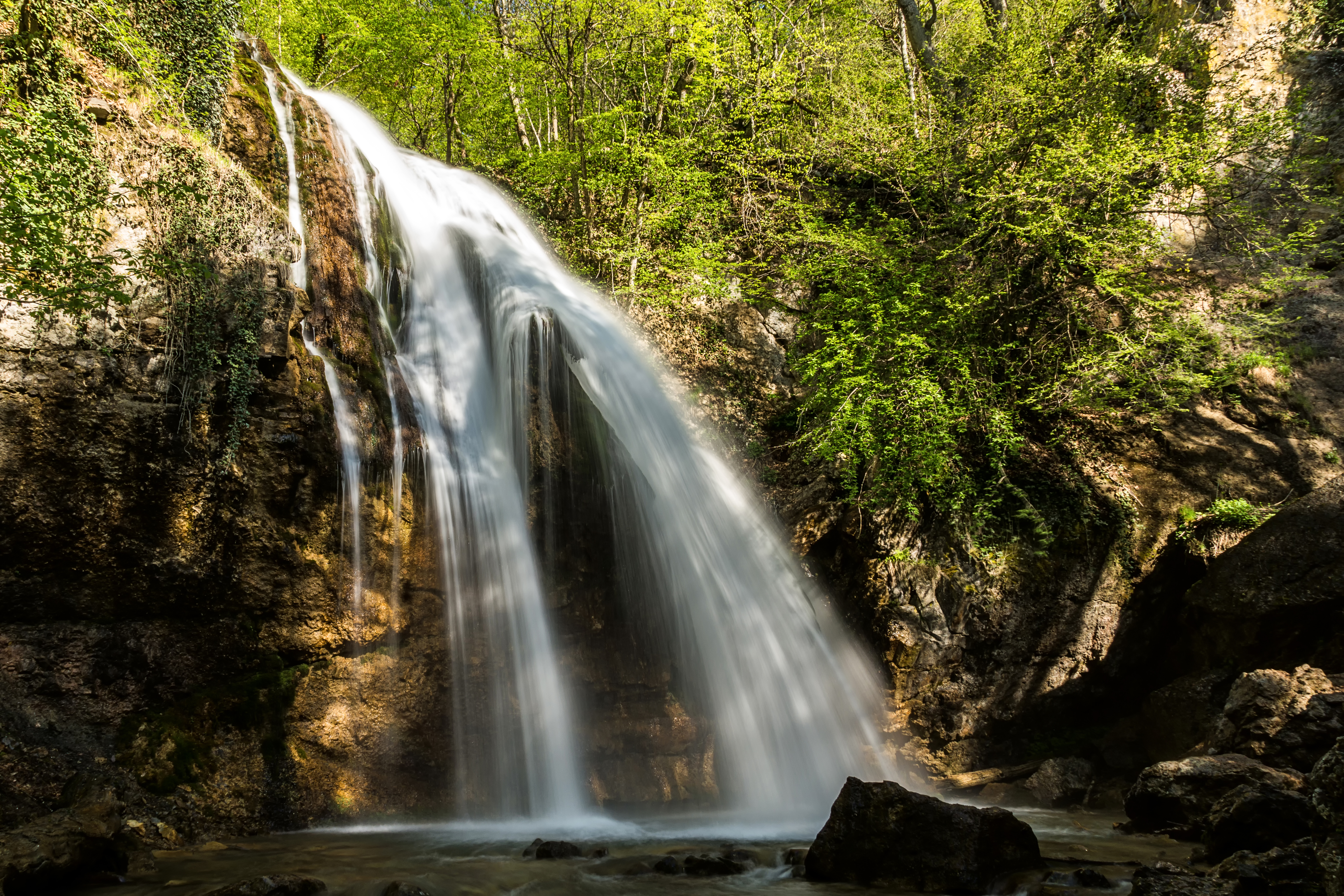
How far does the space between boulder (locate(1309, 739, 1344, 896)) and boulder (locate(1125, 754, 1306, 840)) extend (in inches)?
120

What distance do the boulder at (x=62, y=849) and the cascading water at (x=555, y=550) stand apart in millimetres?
3204

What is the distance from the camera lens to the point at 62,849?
185 inches

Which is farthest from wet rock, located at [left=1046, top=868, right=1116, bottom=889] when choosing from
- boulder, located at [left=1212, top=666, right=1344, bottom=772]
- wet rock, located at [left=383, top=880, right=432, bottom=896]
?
wet rock, located at [left=383, top=880, right=432, bottom=896]

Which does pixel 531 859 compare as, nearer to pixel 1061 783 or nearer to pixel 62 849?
pixel 62 849

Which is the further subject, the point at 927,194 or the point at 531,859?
the point at 927,194

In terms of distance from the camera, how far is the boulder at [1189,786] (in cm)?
636

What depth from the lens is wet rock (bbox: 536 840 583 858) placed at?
6023 millimetres

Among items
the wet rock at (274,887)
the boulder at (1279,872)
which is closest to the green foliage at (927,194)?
the boulder at (1279,872)

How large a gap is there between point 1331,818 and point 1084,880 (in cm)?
191

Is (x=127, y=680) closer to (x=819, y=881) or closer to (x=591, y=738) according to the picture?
(x=591, y=738)

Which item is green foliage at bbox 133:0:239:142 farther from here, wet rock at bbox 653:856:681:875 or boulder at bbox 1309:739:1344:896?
boulder at bbox 1309:739:1344:896

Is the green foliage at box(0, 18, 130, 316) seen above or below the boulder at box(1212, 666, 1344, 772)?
above

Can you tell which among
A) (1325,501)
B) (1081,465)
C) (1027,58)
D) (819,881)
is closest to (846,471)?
(1081,465)

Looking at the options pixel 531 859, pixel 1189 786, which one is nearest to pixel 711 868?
pixel 531 859
